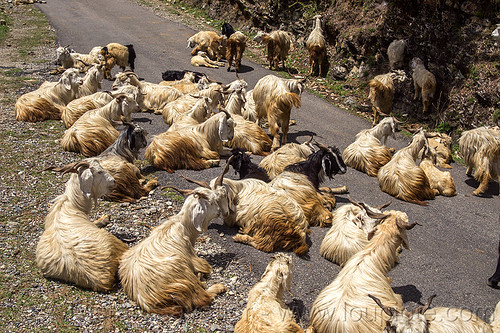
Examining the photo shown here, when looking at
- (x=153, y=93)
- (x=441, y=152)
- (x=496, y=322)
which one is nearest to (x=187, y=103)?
(x=153, y=93)

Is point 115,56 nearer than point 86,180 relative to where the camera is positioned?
No

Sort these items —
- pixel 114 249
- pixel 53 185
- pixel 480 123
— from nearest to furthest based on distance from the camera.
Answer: pixel 114 249
pixel 53 185
pixel 480 123

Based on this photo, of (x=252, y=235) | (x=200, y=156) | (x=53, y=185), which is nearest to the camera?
(x=252, y=235)

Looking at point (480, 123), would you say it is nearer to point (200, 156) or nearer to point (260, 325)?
point (200, 156)

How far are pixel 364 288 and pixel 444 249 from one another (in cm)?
271

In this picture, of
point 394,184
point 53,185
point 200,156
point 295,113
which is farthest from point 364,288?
point 295,113

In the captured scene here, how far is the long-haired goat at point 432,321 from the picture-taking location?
3820mm

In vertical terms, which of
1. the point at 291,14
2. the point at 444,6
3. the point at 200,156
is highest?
the point at 444,6

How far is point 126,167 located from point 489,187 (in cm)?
A: 692

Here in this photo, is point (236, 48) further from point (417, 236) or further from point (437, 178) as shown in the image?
point (417, 236)

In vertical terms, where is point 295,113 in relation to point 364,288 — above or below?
below

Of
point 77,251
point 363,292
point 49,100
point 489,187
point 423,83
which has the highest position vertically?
point 423,83

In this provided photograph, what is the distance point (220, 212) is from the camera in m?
6.11

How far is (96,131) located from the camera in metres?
8.97
